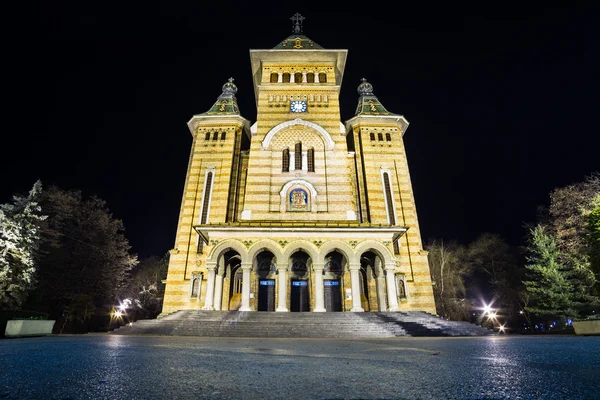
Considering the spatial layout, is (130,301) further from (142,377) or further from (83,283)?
(142,377)

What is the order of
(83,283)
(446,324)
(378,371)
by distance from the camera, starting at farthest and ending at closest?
1. (83,283)
2. (446,324)
3. (378,371)

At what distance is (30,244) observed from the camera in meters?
17.7

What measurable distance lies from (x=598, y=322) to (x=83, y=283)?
3226cm

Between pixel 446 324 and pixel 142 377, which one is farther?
pixel 446 324

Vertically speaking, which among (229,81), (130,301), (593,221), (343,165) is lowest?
(130,301)

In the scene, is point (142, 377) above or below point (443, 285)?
below

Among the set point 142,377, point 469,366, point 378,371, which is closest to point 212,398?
point 142,377

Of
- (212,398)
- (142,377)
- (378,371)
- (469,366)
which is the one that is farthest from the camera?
(469,366)

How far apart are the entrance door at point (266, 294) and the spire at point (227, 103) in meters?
15.5

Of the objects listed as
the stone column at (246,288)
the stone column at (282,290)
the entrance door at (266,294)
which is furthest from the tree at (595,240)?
the entrance door at (266,294)

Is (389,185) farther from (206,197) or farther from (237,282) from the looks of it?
(206,197)

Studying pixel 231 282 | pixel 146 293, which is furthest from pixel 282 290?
Answer: pixel 146 293

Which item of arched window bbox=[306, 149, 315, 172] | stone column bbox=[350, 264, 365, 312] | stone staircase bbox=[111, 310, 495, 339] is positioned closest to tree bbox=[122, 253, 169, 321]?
stone staircase bbox=[111, 310, 495, 339]

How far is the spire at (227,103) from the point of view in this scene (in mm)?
28134
